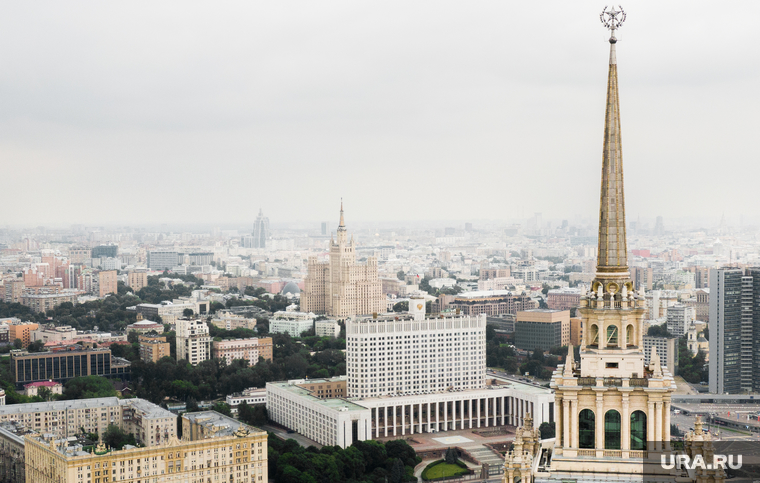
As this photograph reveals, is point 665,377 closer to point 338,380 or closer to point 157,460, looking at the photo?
point 157,460

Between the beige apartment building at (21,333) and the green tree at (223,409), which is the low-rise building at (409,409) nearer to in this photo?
the green tree at (223,409)

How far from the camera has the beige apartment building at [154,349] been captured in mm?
67062

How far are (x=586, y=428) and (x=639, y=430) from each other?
0.72m

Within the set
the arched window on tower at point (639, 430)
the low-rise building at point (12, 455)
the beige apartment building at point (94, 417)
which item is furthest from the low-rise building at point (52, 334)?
the arched window on tower at point (639, 430)

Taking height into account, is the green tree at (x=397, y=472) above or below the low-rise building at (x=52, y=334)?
below

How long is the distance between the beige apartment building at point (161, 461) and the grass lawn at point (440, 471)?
738 centimetres

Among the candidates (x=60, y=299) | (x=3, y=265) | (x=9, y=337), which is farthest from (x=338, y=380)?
(x=3, y=265)

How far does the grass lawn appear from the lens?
39912 millimetres

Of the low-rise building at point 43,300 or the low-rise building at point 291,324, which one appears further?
the low-rise building at point 43,300

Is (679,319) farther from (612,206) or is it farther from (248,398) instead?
(612,206)

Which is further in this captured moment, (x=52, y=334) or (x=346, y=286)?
(x=346, y=286)

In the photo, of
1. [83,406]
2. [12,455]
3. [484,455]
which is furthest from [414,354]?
[12,455]

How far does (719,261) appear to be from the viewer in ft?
256

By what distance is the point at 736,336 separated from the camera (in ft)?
191
